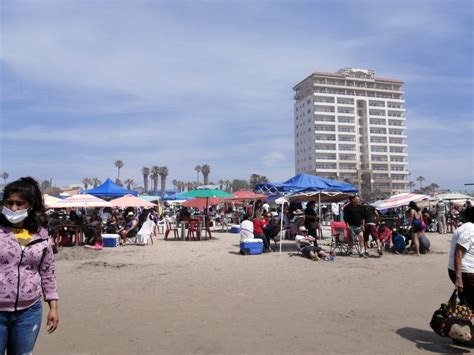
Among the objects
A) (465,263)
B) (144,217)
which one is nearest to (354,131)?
(144,217)

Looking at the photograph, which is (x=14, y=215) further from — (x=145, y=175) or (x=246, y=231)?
(x=145, y=175)

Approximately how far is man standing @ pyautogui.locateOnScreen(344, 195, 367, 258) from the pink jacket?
9087mm

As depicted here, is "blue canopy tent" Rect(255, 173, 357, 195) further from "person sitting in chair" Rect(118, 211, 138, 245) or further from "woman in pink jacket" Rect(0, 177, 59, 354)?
"woman in pink jacket" Rect(0, 177, 59, 354)

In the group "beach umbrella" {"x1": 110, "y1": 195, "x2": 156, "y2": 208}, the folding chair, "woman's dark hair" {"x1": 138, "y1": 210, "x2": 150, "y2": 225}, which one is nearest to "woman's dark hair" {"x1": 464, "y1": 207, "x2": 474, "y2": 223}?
the folding chair

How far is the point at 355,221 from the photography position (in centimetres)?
1073

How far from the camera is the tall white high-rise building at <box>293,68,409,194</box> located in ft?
302

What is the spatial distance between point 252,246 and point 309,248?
1.71m

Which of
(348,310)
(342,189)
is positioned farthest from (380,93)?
(348,310)

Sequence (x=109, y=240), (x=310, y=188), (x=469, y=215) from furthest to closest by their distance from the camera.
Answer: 1. (x=109, y=240)
2. (x=310, y=188)
3. (x=469, y=215)

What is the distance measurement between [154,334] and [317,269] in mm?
5148

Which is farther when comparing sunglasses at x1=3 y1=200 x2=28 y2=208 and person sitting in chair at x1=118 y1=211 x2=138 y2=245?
person sitting in chair at x1=118 y1=211 x2=138 y2=245

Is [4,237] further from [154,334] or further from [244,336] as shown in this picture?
[244,336]

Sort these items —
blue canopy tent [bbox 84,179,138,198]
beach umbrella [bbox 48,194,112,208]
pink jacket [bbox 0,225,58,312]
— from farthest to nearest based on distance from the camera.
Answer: blue canopy tent [bbox 84,179,138,198] < beach umbrella [bbox 48,194,112,208] < pink jacket [bbox 0,225,58,312]

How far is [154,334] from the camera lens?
449 centimetres
